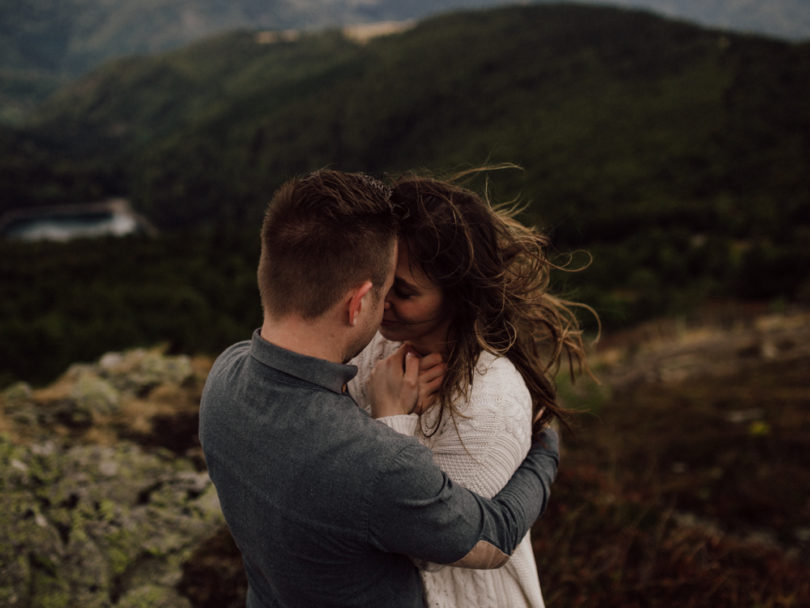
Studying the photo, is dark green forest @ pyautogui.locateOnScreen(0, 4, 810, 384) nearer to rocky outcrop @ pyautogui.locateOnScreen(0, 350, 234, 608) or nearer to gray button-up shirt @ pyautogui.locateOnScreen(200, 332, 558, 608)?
gray button-up shirt @ pyautogui.locateOnScreen(200, 332, 558, 608)

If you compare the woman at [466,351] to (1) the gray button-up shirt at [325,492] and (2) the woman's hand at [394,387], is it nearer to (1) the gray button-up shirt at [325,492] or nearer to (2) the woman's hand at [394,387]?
(2) the woman's hand at [394,387]

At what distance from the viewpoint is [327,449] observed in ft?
3.87

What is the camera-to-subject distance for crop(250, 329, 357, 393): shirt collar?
4.17 ft

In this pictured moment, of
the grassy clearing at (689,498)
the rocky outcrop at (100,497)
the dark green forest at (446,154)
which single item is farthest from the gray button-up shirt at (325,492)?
the rocky outcrop at (100,497)

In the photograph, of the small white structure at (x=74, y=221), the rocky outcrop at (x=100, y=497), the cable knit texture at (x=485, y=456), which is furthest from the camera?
the small white structure at (x=74, y=221)

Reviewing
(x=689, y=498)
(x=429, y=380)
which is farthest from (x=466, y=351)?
(x=689, y=498)

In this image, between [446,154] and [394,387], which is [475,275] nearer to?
[394,387]

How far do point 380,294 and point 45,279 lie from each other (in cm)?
4133

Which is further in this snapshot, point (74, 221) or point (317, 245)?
point (74, 221)

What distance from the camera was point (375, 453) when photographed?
117 centimetres

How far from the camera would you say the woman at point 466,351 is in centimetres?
159

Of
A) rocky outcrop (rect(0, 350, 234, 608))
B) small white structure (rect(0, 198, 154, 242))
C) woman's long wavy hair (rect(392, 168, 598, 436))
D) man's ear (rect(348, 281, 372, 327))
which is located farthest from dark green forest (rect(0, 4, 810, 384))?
small white structure (rect(0, 198, 154, 242))

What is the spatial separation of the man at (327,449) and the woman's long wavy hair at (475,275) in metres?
0.34

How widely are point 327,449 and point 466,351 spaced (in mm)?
794
